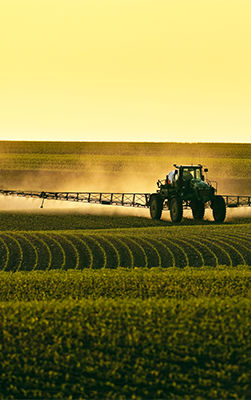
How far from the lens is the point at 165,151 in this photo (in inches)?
6565

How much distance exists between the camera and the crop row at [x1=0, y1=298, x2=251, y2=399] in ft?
33.2

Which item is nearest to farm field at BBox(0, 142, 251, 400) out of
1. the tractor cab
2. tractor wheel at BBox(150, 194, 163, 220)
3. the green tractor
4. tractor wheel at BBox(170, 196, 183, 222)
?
tractor wheel at BBox(170, 196, 183, 222)

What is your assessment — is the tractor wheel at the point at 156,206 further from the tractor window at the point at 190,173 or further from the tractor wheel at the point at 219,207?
the tractor wheel at the point at 219,207

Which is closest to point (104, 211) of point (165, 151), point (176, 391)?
point (176, 391)

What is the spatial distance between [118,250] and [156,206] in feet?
36.2

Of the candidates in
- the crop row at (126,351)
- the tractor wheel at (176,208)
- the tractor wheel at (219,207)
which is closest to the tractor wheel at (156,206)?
the tractor wheel at (176,208)

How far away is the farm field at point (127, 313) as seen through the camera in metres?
10.3

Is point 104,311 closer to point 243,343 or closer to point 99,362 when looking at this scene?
point 99,362

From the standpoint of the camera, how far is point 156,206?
3422 centimetres

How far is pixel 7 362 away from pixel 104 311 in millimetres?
2493

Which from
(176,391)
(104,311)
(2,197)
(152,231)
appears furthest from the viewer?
(2,197)

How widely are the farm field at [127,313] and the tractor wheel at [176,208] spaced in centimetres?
54

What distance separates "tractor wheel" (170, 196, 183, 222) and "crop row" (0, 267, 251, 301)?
1299cm

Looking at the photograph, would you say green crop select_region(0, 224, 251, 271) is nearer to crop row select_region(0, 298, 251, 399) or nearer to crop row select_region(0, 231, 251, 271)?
crop row select_region(0, 231, 251, 271)
